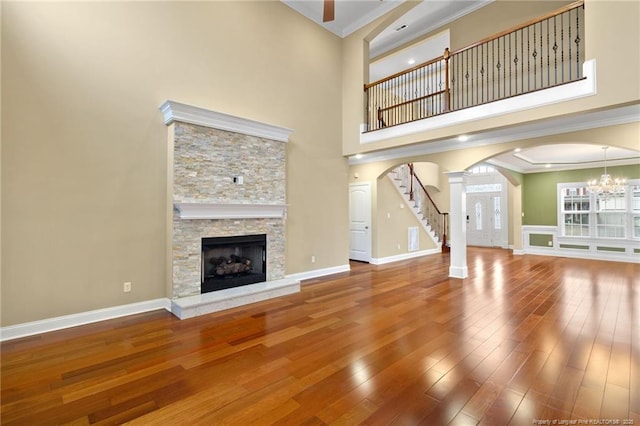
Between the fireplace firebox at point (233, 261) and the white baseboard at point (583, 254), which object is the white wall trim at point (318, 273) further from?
Answer: the white baseboard at point (583, 254)

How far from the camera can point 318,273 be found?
609 centimetres

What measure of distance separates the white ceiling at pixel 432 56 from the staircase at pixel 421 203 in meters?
1.77

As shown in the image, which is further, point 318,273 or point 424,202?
point 424,202

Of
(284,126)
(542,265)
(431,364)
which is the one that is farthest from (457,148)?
(431,364)

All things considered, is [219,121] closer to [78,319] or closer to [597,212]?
[78,319]

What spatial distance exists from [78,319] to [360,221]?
6206 mm

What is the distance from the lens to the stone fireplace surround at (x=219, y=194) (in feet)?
13.1

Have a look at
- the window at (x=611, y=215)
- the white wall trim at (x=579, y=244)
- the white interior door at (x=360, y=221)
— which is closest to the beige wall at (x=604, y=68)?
the white interior door at (x=360, y=221)

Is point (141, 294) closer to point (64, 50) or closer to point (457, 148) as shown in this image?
point (64, 50)

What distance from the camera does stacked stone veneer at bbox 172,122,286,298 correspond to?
13.2 feet

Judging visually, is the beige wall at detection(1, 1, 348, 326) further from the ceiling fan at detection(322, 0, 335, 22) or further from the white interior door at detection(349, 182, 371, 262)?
the white interior door at detection(349, 182, 371, 262)

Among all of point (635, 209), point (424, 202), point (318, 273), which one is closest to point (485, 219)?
point (424, 202)

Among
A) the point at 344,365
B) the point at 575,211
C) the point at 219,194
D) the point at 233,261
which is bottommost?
the point at 344,365

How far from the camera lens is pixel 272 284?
478 cm
